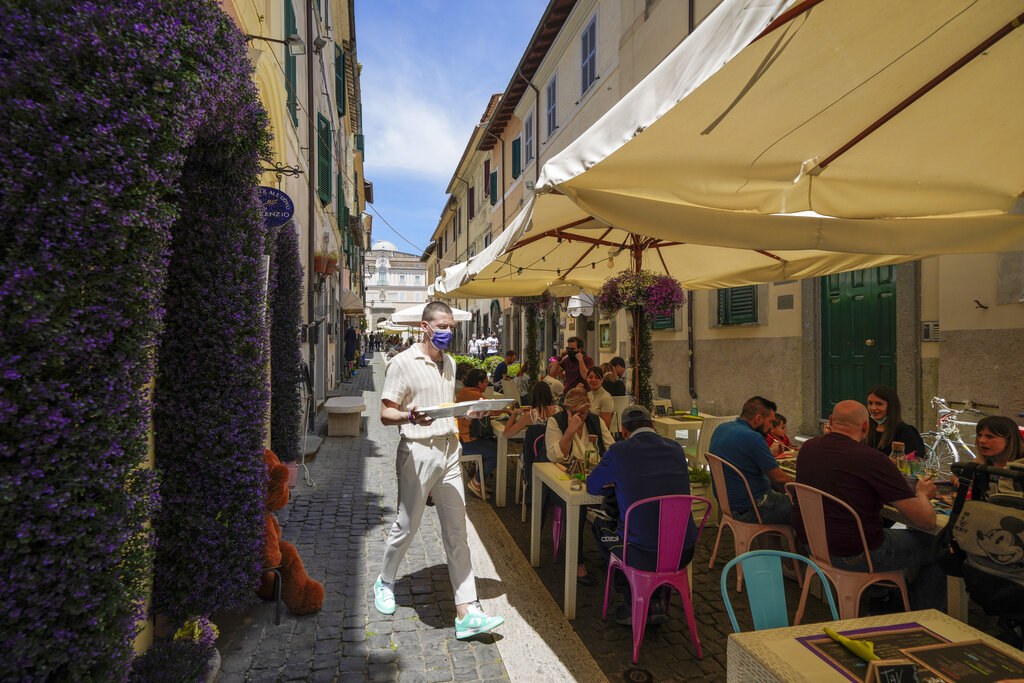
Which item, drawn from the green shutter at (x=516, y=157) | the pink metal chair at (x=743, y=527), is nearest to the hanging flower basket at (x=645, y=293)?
the pink metal chair at (x=743, y=527)

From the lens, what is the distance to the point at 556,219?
16.0 feet

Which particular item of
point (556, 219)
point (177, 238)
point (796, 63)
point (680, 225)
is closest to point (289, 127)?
point (556, 219)

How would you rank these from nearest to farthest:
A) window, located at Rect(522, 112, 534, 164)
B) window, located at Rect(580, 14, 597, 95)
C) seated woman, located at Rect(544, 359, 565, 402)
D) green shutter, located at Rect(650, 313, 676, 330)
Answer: seated woman, located at Rect(544, 359, 565, 402)
green shutter, located at Rect(650, 313, 676, 330)
window, located at Rect(580, 14, 597, 95)
window, located at Rect(522, 112, 534, 164)

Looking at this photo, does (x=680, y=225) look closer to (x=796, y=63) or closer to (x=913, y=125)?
(x=796, y=63)

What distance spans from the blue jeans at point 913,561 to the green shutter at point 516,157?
19537 millimetres

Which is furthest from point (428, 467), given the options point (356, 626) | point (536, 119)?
point (536, 119)

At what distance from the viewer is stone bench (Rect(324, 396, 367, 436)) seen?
9.95 metres

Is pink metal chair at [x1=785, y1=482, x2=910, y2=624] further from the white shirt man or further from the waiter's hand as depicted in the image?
the waiter's hand

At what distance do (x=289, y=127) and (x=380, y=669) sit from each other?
8.32 meters

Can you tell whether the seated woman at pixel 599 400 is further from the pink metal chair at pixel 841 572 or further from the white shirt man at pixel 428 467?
the pink metal chair at pixel 841 572

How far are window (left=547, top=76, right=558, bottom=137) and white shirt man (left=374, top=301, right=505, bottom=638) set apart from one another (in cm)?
1530

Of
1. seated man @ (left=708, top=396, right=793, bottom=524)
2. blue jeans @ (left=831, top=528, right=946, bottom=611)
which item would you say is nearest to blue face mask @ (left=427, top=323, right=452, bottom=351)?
seated man @ (left=708, top=396, right=793, bottom=524)

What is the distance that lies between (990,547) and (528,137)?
1974cm

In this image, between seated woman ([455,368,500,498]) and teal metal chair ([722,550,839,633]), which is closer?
teal metal chair ([722,550,839,633])
